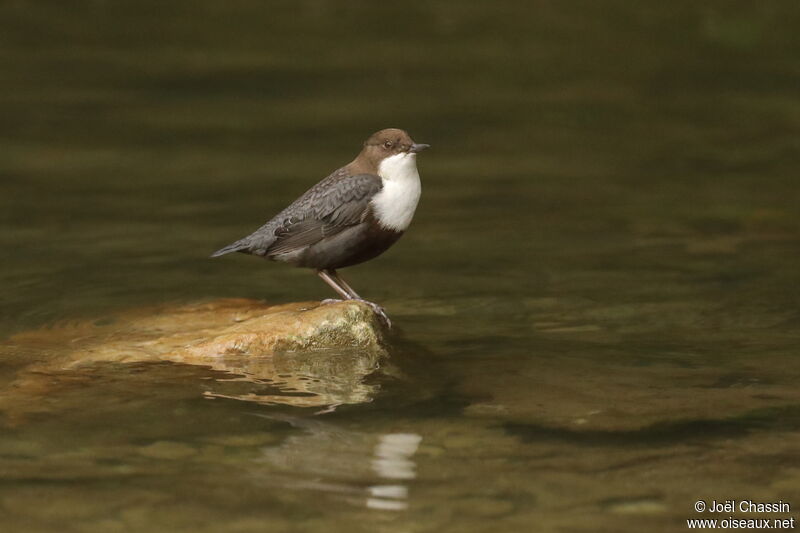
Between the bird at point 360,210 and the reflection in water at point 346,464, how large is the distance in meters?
1.09

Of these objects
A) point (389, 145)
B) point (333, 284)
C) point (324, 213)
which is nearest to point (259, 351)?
point (333, 284)

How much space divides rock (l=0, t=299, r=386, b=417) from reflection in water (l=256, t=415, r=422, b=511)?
43cm

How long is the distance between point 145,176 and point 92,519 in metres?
6.13

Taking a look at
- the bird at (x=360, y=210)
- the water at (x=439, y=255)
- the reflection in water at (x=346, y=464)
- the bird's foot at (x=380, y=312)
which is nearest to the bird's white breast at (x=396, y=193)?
the bird at (x=360, y=210)

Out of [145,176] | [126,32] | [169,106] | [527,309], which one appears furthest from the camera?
[126,32]

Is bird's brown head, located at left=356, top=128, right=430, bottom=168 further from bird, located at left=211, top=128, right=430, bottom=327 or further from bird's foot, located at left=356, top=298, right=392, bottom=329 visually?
bird's foot, located at left=356, top=298, right=392, bottom=329

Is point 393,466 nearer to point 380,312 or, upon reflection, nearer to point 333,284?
point 380,312

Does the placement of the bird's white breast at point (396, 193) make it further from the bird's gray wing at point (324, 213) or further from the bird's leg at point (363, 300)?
the bird's leg at point (363, 300)

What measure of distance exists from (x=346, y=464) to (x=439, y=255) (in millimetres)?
3607

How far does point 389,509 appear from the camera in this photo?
4.05 meters

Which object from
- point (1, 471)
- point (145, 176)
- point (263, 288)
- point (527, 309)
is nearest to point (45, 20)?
point (145, 176)

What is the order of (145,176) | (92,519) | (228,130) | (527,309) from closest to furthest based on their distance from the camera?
(92,519) → (527,309) → (145,176) → (228,130)

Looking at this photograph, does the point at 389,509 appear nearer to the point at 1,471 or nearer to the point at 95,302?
the point at 1,471

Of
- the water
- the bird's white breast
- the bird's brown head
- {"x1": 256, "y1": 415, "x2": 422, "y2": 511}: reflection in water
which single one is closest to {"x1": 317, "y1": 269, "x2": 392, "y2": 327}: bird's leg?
the water
